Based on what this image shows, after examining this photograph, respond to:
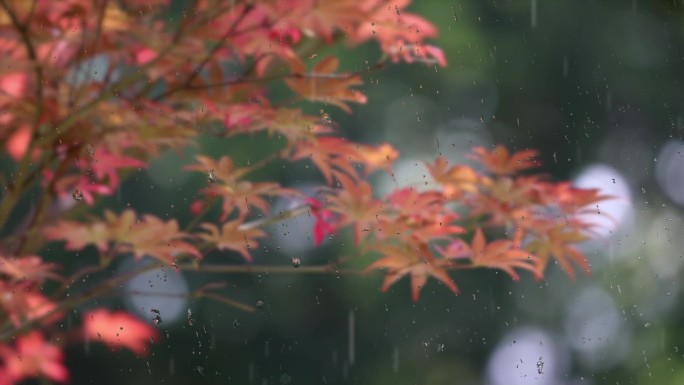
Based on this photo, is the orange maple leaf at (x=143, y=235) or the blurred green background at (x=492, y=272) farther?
the blurred green background at (x=492, y=272)

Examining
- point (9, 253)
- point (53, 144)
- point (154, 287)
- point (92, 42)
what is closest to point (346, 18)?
point (92, 42)

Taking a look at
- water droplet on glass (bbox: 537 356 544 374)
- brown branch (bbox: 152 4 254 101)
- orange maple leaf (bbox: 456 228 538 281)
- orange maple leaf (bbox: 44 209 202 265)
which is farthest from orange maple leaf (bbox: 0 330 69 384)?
water droplet on glass (bbox: 537 356 544 374)

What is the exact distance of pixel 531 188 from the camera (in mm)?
1304

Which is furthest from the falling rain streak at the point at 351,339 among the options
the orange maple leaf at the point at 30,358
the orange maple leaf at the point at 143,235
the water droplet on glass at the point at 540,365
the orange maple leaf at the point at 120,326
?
the orange maple leaf at the point at 143,235

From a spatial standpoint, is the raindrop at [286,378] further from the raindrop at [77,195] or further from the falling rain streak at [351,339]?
the raindrop at [77,195]

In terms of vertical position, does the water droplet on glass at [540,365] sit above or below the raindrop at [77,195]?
below

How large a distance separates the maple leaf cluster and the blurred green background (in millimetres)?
1593

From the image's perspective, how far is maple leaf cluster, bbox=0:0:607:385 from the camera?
3.53 ft

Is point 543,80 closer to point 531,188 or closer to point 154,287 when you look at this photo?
point 154,287

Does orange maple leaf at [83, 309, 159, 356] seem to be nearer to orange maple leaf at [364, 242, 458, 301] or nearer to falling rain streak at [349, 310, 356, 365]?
orange maple leaf at [364, 242, 458, 301]

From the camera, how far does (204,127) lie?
1.19 metres

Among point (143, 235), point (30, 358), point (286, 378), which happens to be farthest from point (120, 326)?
point (286, 378)

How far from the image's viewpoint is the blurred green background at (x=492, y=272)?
118 inches

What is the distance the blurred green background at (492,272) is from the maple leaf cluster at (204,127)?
1.59 m
